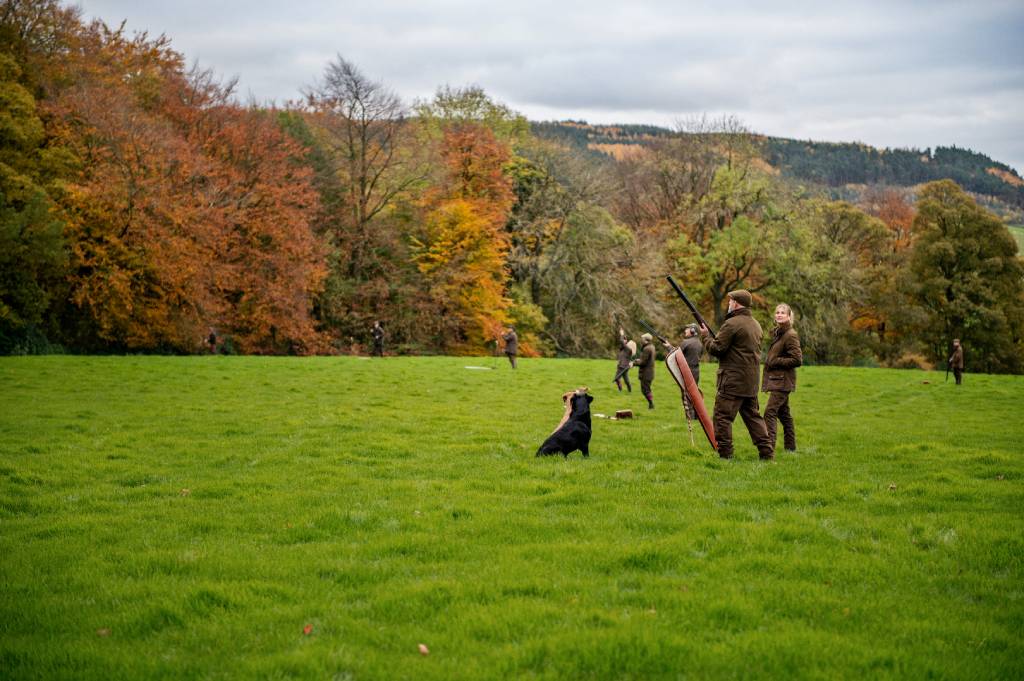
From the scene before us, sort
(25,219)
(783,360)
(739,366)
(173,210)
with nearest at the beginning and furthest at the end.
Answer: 1. (739,366)
2. (783,360)
3. (25,219)
4. (173,210)

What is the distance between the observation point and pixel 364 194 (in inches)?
1948

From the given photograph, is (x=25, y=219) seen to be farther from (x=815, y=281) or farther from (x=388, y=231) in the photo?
(x=815, y=281)

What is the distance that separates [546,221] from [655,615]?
147ft

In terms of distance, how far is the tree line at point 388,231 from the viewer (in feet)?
111

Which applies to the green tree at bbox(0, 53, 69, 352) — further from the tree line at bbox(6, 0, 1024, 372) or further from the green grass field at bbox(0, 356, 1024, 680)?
the green grass field at bbox(0, 356, 1024, 680)

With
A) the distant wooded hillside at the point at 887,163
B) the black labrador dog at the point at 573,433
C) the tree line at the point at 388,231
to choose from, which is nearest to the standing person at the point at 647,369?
the black labrador dog at the point at 573,433

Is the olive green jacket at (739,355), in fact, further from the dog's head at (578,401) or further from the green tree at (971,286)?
the green tree at (971,286)

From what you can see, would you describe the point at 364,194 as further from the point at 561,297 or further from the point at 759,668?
the point at 759,668

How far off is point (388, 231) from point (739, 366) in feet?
132

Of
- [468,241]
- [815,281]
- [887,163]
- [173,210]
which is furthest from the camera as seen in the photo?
[887,163]

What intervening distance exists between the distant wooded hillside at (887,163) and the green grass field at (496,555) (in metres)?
125

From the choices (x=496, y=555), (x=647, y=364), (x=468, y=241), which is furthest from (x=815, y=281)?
(x=496, y=555)

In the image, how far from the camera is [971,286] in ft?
174

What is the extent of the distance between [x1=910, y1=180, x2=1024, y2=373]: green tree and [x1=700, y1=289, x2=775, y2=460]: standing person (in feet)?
158
